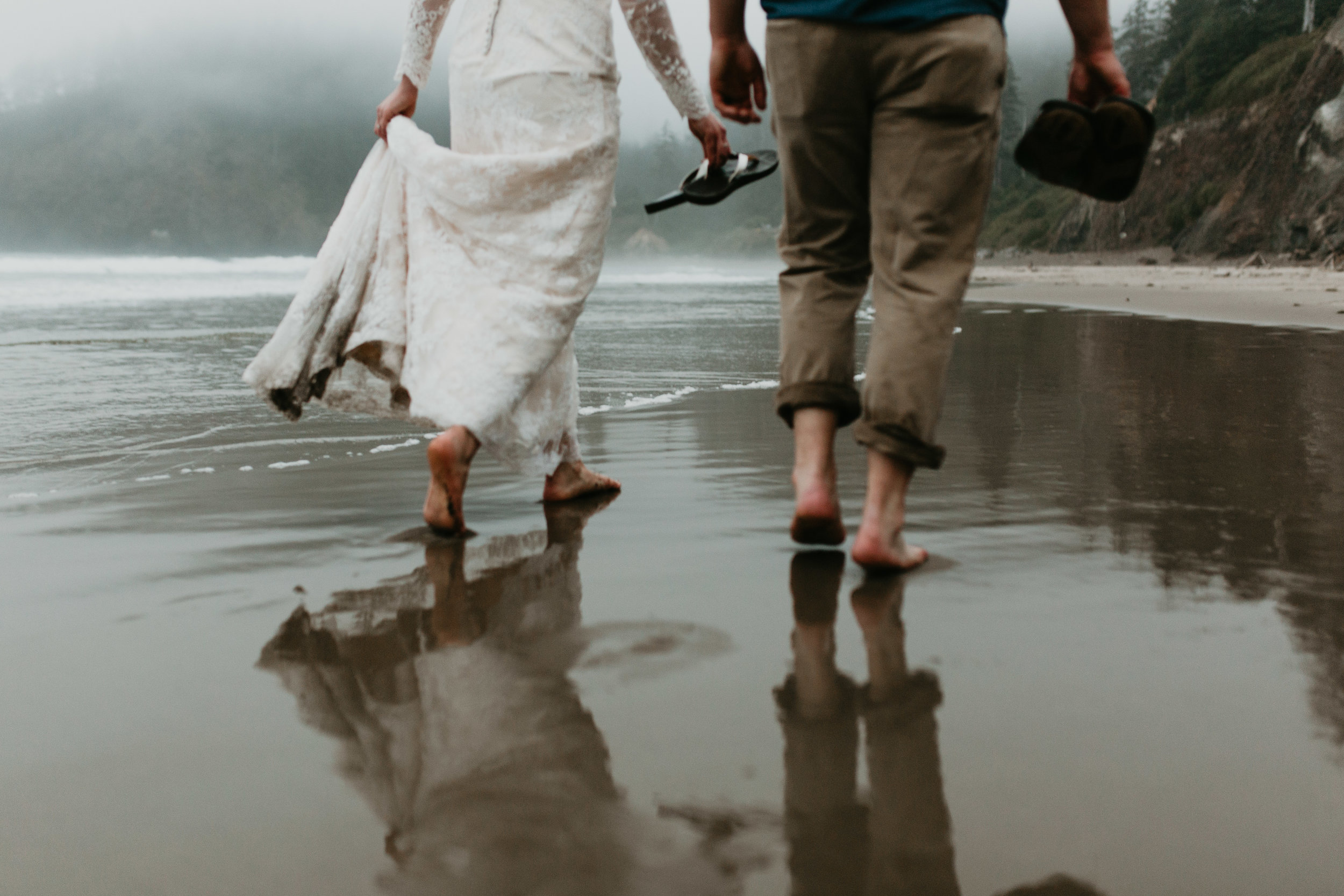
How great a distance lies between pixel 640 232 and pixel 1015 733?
12536 centimetres

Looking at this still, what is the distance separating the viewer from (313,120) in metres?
169

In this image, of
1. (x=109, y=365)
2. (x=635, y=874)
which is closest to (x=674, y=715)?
(x=635, y=874)

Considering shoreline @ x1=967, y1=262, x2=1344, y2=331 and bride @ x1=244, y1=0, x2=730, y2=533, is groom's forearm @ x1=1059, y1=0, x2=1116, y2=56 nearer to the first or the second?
bride @ x1=244, y1=0, x2=730, y2=533

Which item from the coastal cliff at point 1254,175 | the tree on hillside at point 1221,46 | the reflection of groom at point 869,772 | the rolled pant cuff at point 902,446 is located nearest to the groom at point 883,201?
the rolled pant cuff at point 902,446

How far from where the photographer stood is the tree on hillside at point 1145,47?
60000 mm

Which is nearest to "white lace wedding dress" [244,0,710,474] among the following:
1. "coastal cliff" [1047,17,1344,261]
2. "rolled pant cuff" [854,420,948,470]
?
"rolled pant cuff" [854,420,948,470]

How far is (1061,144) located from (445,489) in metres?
1.36

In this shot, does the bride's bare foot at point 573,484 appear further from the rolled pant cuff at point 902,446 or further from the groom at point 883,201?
the rolled pant cuff at point 902,446

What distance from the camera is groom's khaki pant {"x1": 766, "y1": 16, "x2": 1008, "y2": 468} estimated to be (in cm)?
186

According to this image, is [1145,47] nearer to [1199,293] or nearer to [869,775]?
[1199,293]

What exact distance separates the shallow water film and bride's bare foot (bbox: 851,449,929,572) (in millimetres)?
56

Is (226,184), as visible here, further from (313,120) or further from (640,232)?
(640,232)

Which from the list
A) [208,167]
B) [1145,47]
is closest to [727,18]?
[1145,47]

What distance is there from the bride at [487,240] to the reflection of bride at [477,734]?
2.14 ft
